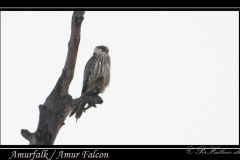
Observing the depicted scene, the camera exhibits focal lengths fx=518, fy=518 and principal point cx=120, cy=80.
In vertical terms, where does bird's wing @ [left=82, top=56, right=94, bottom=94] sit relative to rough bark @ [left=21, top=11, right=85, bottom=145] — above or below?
Answer: above

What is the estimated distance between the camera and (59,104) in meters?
6.75

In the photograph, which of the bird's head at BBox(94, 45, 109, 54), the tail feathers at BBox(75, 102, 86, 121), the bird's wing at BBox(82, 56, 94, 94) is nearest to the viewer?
the tail feathers at BBox(75, 102, 86, 121)

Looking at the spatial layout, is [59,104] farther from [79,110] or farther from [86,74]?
[86,74]

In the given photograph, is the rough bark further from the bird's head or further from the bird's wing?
the bird's head

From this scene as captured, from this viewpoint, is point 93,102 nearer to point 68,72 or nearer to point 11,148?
point 68,72

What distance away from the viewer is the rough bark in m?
6.52

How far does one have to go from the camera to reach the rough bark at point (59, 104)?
21.4 ft

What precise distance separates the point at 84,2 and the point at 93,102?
4.61 ft

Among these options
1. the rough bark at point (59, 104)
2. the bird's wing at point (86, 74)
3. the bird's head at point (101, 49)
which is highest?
the bird's head at point (101, 49)

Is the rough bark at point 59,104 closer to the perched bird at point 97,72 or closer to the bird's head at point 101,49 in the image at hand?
the perched bird at point 97,72

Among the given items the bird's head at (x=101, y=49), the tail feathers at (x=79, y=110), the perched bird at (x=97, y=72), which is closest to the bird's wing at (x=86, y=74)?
the perched bird at (x=97, y=72)

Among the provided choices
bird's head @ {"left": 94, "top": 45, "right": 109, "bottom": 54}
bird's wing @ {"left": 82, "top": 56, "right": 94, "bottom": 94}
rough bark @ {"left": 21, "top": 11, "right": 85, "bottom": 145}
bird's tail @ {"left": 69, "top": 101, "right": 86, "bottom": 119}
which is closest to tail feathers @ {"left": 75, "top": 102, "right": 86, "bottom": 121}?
bird's tail @ {"left": 69, "top": 101, "right": 86, "bottom": 119}

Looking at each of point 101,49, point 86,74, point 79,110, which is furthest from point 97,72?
point 79,110

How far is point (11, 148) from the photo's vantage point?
20.6 ft
